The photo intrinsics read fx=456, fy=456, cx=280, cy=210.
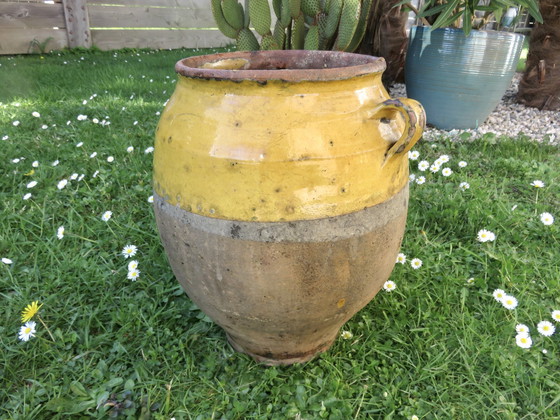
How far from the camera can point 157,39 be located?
8.55m

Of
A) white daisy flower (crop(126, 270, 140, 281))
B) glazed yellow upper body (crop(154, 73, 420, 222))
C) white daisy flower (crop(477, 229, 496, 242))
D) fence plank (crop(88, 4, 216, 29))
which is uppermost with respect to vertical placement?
glazed yellow upper body (crop(154, 73, 420, 222))

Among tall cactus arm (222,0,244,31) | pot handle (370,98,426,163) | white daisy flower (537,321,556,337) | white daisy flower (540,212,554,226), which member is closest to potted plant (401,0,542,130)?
tall cactus arm (222,0,244,31)

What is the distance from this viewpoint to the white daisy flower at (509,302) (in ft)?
6.27

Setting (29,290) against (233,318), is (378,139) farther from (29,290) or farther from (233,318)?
(29,290)

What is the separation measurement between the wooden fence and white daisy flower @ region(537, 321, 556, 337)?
7.78m

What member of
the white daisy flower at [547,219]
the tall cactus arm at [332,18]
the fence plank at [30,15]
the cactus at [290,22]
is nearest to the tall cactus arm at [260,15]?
the cactus at [290,22]

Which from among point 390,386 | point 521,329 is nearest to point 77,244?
point 390,386

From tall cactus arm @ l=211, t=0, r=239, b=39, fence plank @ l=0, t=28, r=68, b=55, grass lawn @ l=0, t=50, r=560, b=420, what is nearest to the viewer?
grass lawn @ l=0, t=50, r=560, b=420

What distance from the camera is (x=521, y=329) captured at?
71.3 inches

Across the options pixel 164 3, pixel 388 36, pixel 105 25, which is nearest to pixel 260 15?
pixel 388 36

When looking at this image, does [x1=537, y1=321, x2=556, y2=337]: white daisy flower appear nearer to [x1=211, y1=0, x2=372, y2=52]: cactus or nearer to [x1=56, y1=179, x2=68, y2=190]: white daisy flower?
[x1=211, y1=0, x2=372, y2=52]: cactus

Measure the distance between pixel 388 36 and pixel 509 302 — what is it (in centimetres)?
370

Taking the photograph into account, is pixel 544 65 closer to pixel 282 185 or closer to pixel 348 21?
pixel 348 21

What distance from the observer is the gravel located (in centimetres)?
392
